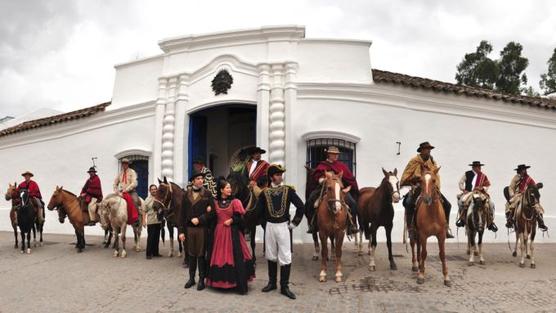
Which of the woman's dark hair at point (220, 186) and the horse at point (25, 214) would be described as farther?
the horse at point (25, 214)

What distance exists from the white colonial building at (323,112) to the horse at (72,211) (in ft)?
8.38

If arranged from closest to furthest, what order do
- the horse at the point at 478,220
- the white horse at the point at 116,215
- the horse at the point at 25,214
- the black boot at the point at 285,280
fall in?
the black boot at the point at 285,280 → the horse at the point at 478,220 → the white horse at the point at 116,215 → the horse at the point at 25,214

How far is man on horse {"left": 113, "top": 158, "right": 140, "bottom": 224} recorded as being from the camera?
10430 mm

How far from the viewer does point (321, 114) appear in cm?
1216

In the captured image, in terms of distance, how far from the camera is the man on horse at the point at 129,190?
10.4 meters

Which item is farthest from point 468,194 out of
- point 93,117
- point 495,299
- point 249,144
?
point 93,117

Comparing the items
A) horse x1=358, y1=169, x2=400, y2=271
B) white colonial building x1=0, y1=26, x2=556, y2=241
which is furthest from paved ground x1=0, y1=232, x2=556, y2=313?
white colonial building x1=0, y1=26, x2=556, y2=241

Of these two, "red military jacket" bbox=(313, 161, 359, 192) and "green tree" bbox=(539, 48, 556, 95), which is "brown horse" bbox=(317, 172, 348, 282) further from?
"green tree" bbox=(539, 48, 556, 95)

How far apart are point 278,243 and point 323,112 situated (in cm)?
638

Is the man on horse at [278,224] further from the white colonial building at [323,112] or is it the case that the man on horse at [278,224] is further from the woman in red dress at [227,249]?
the white colonial building at [323,112]

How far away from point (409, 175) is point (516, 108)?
281 inches

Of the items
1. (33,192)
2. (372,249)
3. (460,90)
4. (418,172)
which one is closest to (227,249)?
(372,249)

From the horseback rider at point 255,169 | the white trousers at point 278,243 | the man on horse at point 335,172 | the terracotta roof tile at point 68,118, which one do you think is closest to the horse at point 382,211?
the man on horse at point 335,172

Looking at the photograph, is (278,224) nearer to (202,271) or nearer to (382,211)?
(202,271)
